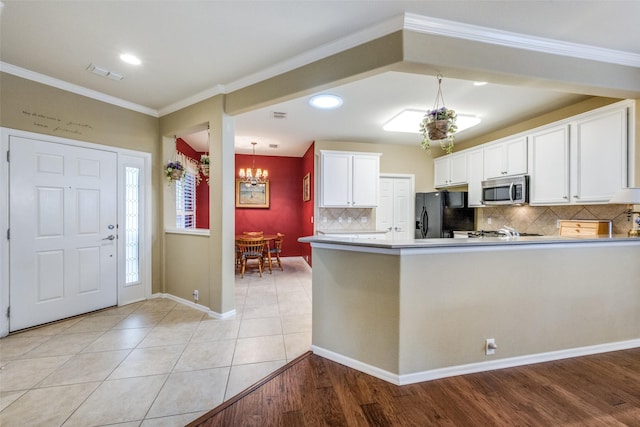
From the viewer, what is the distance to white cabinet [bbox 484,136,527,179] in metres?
3.72

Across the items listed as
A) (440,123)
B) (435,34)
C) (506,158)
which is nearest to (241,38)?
(435,34)

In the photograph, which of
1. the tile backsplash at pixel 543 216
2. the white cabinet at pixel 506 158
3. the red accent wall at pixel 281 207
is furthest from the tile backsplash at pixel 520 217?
the red accent wall at pixel 281 207

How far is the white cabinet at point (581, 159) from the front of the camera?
269cm

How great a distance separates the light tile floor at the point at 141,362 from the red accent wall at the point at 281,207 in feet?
A: 11.0

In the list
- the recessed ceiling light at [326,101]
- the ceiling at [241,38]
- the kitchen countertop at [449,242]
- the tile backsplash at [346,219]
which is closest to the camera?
the ceiling at [241,38]

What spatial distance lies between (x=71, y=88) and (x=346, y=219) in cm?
433

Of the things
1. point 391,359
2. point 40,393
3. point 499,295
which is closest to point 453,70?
point 499,295

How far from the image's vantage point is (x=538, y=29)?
1.97 m

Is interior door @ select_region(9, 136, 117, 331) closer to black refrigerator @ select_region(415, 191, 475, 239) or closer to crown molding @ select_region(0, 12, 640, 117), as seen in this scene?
crown molding @ select_region(0, 12, 640, 117)

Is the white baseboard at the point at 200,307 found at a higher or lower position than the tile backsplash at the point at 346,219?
lower

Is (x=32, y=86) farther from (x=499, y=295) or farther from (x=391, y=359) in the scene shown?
(x=499, y=295)

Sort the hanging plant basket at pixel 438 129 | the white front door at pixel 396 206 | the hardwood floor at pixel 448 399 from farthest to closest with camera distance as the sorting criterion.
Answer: the white front door at pixel 396 206 → the hanging plant basket at pixel 438 129 → the hardwood floor at pixel 448 399

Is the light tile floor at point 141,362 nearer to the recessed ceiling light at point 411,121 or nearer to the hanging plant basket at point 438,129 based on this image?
the hanging plant basket at point 438,129

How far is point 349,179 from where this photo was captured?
4.86 meters
